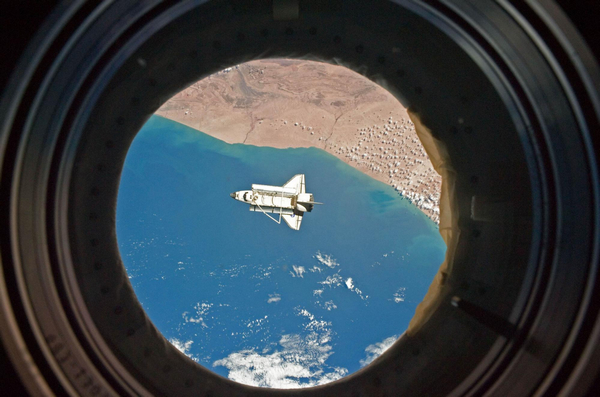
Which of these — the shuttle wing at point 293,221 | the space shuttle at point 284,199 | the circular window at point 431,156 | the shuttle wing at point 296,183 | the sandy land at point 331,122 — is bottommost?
the circular window at point 431,156

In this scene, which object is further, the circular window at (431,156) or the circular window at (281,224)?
the circular window at (281,224)

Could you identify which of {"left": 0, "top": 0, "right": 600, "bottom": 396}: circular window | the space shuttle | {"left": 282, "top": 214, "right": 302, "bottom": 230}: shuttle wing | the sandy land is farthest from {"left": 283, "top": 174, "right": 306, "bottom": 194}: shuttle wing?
{"left": 0, "top": 0, "right": 600, "bottom": 396}: circular window

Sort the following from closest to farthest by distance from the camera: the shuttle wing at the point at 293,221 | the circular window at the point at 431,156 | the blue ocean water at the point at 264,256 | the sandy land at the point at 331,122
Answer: the circular window at the point at 431,156 → the blue ocean water at the point at 264,256 → the shuttle wing at the point at 293,221 → the sandy land at the point at 331,122

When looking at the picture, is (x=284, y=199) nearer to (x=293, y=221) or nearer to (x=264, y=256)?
(x=293, y=221)

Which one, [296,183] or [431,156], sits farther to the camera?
[296,183]

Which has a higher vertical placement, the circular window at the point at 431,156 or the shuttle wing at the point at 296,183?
the shuttle wing at the point at 296,183

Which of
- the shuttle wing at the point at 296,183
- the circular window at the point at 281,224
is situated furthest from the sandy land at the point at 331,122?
the shuttle wing at the point at 296,183

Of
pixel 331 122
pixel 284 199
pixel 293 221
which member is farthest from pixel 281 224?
pixel 331 122

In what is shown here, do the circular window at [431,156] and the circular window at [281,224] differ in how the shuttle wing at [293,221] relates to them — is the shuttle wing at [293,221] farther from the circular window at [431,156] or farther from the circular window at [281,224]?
the circular window at [431,156]
